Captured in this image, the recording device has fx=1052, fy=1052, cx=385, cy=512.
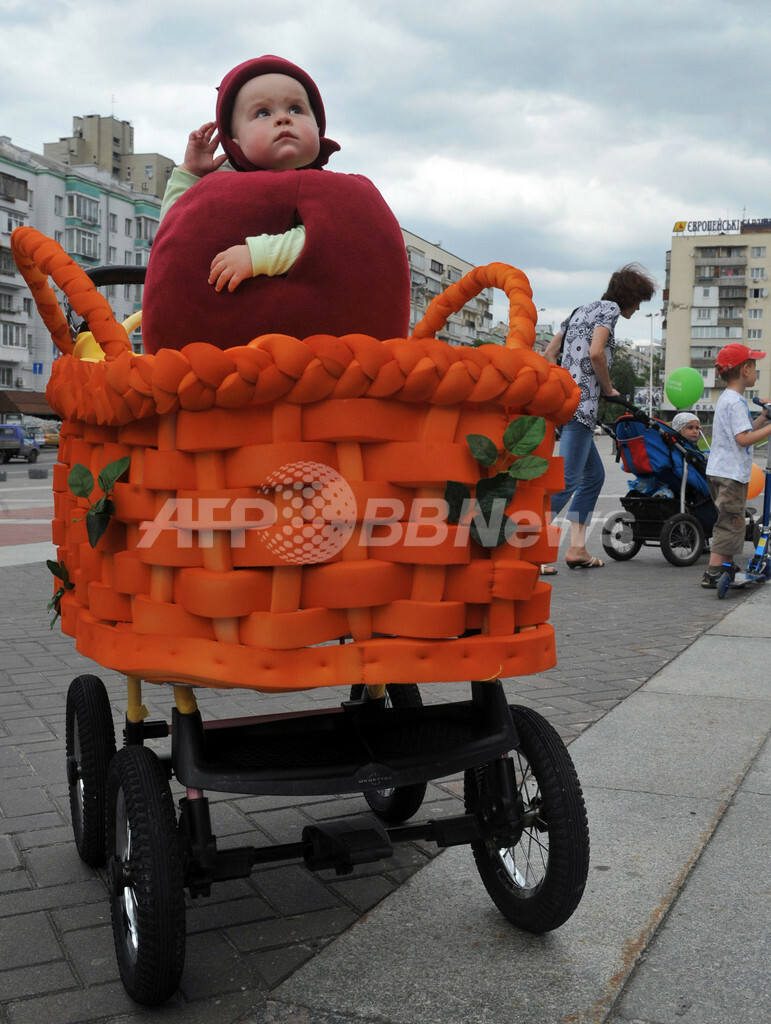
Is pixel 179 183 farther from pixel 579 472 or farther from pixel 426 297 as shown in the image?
pixel 579 472

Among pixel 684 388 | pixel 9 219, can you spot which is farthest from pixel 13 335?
pixel 684 388

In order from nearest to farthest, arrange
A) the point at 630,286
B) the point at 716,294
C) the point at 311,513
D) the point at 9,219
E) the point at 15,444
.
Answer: the point at 311,513, the point at 630,286, the point at 15,444, the point at 9,219, the point at 716,294

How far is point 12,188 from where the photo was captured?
64125 millimetres

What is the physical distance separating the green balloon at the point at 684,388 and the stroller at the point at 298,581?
9.66 meters

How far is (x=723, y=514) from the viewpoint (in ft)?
24.5

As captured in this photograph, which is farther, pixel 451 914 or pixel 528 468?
pixel 451 914

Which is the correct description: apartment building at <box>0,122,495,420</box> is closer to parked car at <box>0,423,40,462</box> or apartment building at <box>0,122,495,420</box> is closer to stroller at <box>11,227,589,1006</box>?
parked car at <box>0,423,40,462</box>

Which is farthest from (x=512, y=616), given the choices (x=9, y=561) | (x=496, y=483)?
(x=9, y=561)

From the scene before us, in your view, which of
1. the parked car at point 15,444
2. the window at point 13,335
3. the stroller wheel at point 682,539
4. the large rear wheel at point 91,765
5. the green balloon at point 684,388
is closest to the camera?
the large rear wheel at point 91,765

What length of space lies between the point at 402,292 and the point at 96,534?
959 mm

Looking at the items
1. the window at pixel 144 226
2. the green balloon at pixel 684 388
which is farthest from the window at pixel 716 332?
the green balloon at pixel 684 388

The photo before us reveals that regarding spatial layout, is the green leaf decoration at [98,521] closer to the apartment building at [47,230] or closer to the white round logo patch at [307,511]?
the white round logo patch at [307,511]

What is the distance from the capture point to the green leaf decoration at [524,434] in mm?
2162

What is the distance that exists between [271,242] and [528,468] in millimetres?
772
